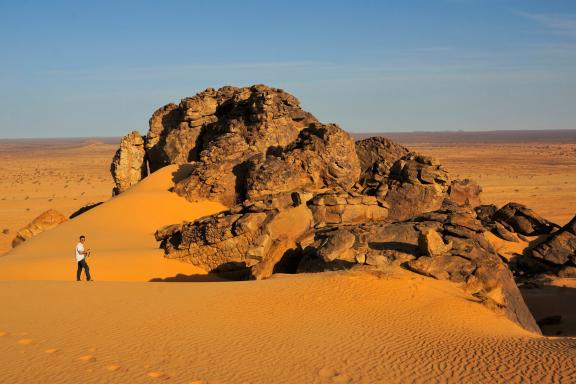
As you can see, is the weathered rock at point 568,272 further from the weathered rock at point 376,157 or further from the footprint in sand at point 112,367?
the footprint in sand at point 112,367

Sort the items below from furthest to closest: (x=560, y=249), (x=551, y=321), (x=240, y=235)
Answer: (x=560, y=249)
(x=240, y=235)
(x=551, y=321)

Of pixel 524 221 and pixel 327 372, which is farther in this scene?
pixel 524 221

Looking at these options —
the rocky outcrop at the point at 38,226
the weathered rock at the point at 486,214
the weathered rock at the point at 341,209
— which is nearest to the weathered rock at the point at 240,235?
the weathered rock at the point at 341,209

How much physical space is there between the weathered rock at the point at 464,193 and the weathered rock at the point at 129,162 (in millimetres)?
15007

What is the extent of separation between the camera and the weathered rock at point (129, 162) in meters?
27.6

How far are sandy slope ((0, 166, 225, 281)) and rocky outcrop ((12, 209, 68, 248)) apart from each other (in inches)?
76.0

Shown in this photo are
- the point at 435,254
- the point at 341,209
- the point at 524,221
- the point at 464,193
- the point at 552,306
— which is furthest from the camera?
the point at 464,193

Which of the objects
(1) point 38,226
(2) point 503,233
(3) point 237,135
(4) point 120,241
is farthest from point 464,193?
(1) point 38,226

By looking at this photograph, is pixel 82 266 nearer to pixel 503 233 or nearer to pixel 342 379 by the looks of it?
pixel 342 379

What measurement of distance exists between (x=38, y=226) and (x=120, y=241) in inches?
220

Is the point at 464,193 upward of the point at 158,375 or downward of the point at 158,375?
upward

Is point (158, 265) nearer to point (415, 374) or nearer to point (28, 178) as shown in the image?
point (415, 374)

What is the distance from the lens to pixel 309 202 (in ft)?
63.7

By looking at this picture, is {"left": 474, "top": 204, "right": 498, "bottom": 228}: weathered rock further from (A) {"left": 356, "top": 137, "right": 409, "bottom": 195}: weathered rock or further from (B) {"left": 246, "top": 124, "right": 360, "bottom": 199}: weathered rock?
(B) {"left": 246, "top": 124, "right": 360, "bottom": 199}: weathered rock
